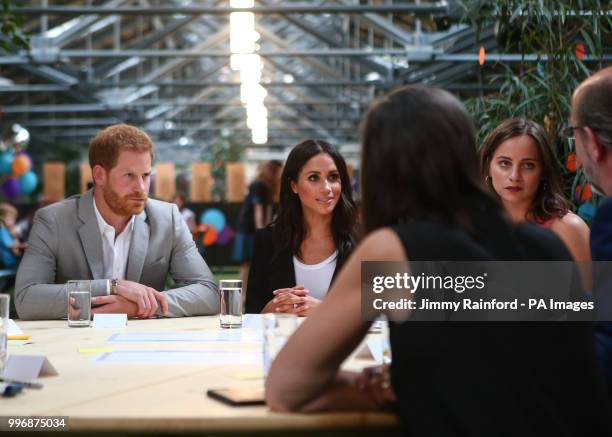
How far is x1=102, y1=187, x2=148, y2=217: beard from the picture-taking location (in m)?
3.33

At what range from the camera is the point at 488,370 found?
1.44 metres

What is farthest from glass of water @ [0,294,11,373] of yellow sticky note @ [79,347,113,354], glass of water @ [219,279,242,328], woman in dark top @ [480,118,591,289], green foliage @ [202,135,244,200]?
green foliage @ [202,135,244,200]

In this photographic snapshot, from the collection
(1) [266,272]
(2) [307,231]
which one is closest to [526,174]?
(2) [307,231]

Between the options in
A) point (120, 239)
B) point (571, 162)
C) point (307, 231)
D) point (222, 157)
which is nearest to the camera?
point (120, 239)

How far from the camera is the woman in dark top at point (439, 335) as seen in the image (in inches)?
56.5

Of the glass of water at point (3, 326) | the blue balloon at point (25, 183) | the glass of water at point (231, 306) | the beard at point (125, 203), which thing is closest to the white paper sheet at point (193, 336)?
the glass of water at point (231, 306)

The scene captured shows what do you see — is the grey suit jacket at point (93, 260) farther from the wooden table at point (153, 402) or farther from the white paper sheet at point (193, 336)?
the wooden table at point (153, 402)

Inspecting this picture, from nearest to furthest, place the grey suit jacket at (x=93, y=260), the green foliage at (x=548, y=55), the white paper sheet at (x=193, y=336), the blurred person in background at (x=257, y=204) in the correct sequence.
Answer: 1. the white paper sheet at (x=193, y=336)
2. the grey suit jacket at (x=93, y=260)
3. the green foliage at (x=548, y=55)
4. the blurred person in background at (x=257, y=204)

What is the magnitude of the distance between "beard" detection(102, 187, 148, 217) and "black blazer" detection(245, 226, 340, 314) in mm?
556

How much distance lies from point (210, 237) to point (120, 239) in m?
11.8

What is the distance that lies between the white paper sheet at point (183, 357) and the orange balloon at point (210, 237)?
12.8 m

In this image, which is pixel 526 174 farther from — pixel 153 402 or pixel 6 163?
pixel 6 163

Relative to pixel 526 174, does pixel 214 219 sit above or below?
below

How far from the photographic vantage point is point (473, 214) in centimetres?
153
